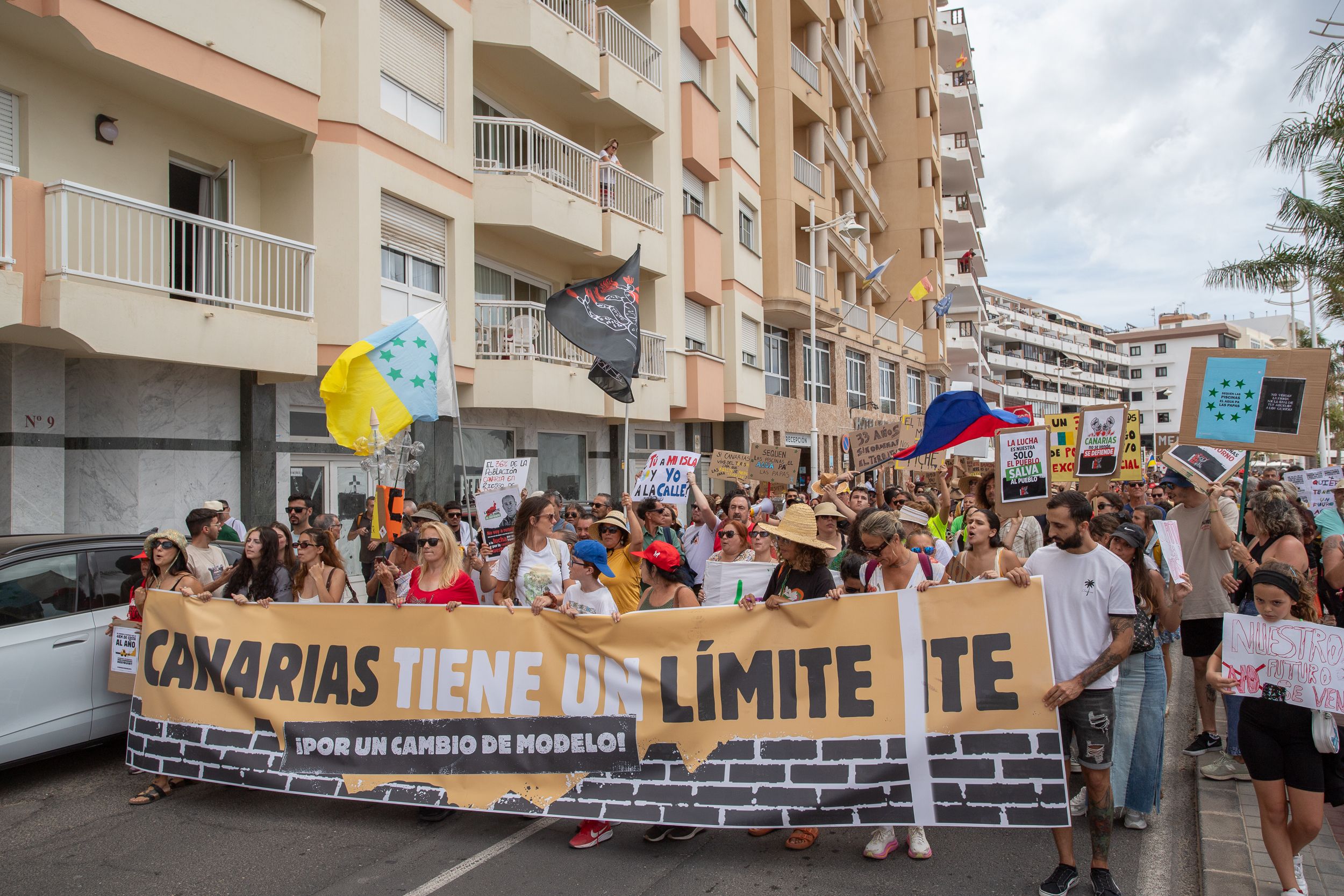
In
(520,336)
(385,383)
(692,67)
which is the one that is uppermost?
(692,67)

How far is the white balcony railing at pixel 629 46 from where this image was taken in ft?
59.2

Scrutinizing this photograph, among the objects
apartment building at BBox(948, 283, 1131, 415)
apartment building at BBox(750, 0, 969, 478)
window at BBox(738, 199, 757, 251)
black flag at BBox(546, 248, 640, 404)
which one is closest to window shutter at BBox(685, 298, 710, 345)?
window at BBox(738, 199, 757, 251)

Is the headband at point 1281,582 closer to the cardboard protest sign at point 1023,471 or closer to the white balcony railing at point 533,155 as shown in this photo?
the cardboard protest sign at point 1023,471

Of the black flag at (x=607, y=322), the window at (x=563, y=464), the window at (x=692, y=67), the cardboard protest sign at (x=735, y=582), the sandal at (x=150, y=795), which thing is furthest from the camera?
the window at (x=692, y=67)

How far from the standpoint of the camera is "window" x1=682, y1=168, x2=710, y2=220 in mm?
21078

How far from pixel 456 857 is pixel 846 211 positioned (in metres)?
32.0

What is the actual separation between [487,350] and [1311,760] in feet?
42.1

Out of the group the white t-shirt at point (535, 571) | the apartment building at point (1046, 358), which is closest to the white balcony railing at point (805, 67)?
the white t-shirt at point (535, 571)

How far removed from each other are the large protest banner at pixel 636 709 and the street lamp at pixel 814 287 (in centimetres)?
1908

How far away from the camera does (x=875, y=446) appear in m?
12.2

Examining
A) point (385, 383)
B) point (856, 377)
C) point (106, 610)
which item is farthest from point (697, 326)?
point (106, 610)

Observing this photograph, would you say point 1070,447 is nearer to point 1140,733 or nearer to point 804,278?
point 1140,733

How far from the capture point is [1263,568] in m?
4.23

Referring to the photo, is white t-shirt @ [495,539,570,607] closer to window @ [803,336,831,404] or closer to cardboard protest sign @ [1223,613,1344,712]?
cardboard protest sign @ [1223,613,1344,712]
